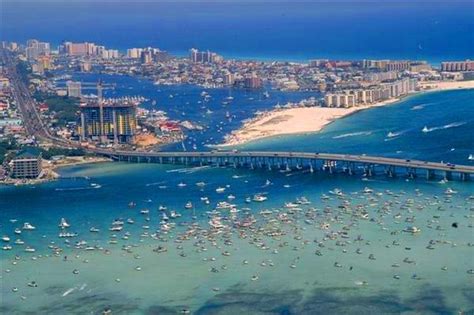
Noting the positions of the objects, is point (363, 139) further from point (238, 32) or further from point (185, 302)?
point (238, 32)

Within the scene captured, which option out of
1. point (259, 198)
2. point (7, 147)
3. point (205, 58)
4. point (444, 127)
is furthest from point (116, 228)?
point (205, 58)

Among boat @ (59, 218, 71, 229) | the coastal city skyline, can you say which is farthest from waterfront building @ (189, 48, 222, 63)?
boat @ (59, 218, 71, 229)

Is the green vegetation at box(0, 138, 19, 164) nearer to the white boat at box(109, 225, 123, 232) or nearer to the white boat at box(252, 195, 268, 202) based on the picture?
the white boat at box(252, 195, 268, 202)

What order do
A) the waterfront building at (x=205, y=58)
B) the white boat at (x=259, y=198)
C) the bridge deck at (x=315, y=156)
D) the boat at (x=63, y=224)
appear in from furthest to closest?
1. the waterfront building at (x=205, y=58)
2. the bridge deck at (x=315, y=156)
3. the white boat at (x=259, y=198)
4. the boat at (x=63, y=224)

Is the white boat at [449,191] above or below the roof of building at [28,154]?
below

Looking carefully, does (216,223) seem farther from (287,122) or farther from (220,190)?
(287,122)

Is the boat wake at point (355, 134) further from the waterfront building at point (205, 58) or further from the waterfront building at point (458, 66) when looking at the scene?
the waterfront building at point (205, 58)

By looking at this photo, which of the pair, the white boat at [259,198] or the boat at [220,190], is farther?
the boat at [220,190]

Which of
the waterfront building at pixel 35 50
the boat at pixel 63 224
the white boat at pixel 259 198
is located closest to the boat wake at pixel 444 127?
the white boat at pixel 259 198
